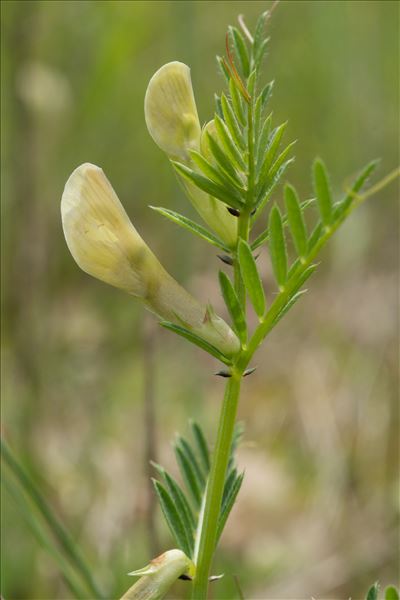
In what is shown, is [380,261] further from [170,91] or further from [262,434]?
[170,91]

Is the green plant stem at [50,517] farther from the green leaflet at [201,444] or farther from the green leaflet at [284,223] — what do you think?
the green leaflet at [284,223]

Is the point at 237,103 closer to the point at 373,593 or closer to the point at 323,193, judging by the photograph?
the point at 323,193

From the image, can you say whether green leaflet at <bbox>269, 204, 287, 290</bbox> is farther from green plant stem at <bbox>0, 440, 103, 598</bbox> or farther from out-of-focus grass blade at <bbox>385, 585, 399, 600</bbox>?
green plant stem at <bbox>0, 440, 103, 598</bbox>

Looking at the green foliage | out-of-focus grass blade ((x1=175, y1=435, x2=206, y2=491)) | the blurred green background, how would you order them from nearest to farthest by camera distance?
the green foliage < out-of-focus grass blade ((x1=175, y1=435, x2=206, y2=491)) < the blurred green background

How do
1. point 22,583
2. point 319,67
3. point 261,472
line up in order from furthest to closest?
point 319,67 → point 261,472 → point 22,583

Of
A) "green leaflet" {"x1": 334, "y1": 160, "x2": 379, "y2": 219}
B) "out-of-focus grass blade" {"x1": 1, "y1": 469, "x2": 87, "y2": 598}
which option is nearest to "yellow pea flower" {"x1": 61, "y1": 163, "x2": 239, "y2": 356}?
"green leaflet" {"x1": 334, "y1": 160, "x2": 379, "y2": 219}

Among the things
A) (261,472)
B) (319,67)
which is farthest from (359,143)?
(261,472)

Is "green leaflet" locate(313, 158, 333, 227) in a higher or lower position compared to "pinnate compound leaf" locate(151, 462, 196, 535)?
higher
